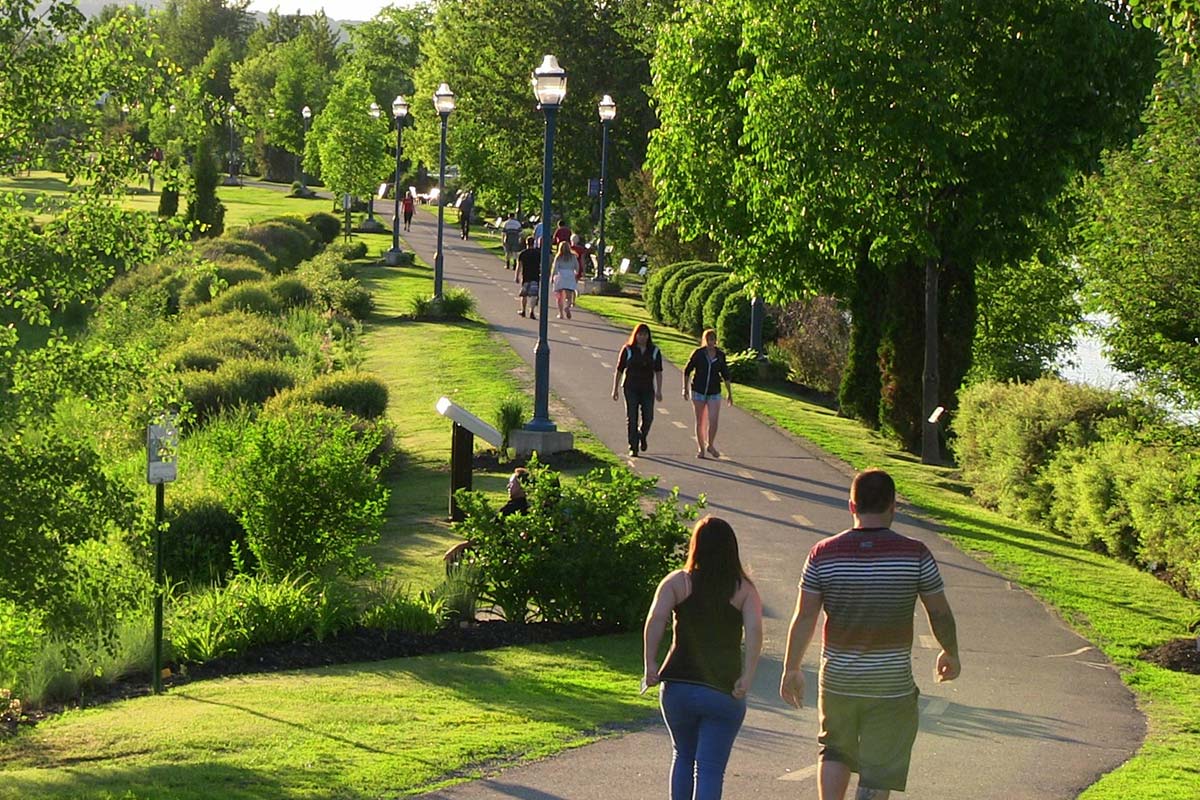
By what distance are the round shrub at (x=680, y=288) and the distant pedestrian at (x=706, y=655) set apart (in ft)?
100

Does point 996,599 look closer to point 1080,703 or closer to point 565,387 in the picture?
point 1080,703

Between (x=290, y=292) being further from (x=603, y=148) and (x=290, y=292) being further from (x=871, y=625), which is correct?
(x=871, y=625)

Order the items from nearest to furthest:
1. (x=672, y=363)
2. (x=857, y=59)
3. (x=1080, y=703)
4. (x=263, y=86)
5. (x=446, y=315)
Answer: (x=1080, y=703) → (x=857, y=59) → (x=672, y=363) → (x=446, y=315) → (x=263, y=86)

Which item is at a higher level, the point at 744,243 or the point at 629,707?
the point at 744,243

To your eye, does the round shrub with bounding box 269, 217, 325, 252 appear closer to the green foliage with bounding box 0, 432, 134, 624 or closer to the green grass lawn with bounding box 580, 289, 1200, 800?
the green grass lawn with bounding box 580, 289, 1200, 800

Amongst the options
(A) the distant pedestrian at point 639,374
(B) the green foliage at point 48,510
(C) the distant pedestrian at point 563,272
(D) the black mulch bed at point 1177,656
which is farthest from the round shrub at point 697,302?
(B) the green foliage at point 48,510

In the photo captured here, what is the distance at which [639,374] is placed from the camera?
21.6 metres

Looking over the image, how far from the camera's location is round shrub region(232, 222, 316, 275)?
2015 inches

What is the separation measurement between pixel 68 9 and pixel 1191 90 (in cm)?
1077

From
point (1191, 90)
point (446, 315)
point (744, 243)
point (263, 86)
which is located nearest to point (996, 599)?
point (1191, 90)

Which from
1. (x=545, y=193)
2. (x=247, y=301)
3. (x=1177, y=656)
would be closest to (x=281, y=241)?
(x=247, y=301)

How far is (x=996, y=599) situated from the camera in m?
15.5

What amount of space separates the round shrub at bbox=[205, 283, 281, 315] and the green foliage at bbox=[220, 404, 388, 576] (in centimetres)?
2105

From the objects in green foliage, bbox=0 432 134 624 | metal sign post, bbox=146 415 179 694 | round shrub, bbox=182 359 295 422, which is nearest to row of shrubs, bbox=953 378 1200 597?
metal sign post, bbox=146 415 179 694
